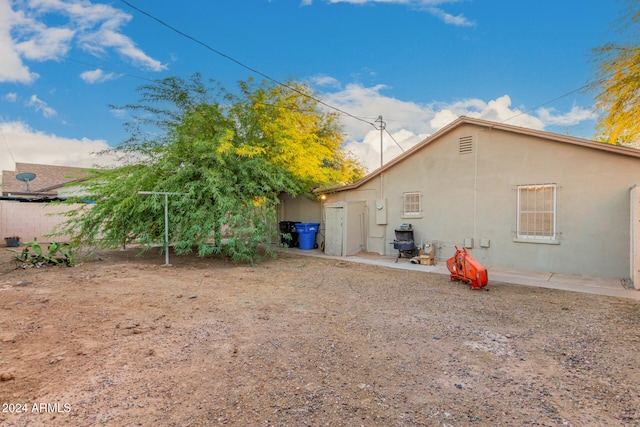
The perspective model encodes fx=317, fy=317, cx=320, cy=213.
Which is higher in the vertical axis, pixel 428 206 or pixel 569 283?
pixel 428 206

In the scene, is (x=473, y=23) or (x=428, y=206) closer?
(x=428, y=206)

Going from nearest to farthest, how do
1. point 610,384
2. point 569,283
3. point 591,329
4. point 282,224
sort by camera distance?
point 610,384 → point 591,329 → point 569,283 → point 282,224

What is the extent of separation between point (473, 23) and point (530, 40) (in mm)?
1946

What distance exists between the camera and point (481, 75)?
39.4 feet

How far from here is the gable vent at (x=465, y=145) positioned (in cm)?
869

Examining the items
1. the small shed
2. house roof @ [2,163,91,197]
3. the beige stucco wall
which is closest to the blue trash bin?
the small shed

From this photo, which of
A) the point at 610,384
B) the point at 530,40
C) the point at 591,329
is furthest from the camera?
the point at 530,40

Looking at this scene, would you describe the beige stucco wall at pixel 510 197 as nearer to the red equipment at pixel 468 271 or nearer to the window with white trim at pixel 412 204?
the window with white trim at pixel 412 204

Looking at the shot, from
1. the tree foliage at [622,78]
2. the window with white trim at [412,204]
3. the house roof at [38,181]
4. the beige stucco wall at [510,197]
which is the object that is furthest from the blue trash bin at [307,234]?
the house roof at [38,181]

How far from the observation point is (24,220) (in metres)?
13.4

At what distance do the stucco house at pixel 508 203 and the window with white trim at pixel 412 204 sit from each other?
3cm

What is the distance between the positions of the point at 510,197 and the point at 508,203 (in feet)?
0.52

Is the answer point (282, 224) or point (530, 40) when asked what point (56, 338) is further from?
point (530, 40)

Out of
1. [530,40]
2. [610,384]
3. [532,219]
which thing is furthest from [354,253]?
[530,40]
